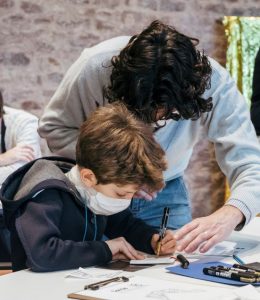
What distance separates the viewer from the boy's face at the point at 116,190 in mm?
1966

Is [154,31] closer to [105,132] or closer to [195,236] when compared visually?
[105,132]

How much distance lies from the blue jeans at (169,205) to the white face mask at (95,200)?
400 mm

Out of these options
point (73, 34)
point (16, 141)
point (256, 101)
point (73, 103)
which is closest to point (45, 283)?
point (73, 103)

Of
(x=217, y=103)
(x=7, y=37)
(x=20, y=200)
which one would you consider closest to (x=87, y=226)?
(x=20, y=200)

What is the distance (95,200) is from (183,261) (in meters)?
0.32

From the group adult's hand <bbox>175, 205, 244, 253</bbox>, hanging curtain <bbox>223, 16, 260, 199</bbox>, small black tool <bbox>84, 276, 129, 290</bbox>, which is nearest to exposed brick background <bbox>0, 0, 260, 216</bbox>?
→ hanging curtain <bbox>223, 16, 260, 199</bbox>

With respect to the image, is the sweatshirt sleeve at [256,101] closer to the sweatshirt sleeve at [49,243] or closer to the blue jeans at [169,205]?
the blue jeans at [169,205]

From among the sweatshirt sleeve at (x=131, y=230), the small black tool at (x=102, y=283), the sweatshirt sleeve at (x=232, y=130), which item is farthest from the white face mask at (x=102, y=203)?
the sweatshirt sleeve at (x=232, y=130)

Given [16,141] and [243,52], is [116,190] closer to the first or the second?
[16,141]

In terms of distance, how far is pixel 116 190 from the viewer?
198cm

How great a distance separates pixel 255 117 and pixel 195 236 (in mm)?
1460

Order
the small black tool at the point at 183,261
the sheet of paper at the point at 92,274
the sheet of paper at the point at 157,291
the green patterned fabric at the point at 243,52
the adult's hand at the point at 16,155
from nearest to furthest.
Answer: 1. the sheet of paper at the point at 157,291
2. the sheet of paper at the point at 92,274
3. the small black tool at the point at 183,261
4. the adult's hand at the point at 16,155
5. the green patterned fabric at the point at 243,52

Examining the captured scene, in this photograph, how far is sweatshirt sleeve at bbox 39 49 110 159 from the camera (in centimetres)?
226

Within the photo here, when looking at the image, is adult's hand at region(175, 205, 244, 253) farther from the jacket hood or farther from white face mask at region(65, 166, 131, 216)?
the jacket hood
